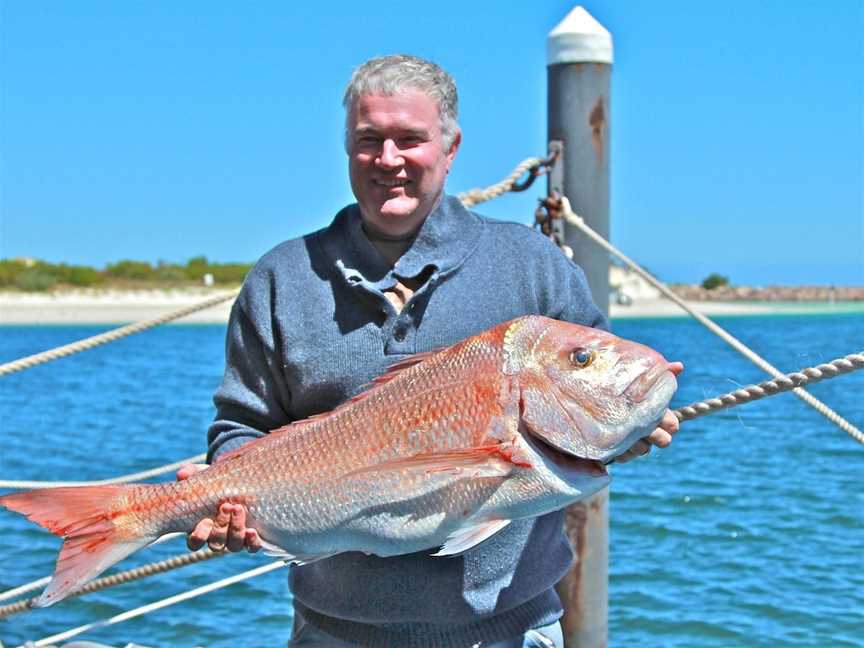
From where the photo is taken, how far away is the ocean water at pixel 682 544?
25.7 feet

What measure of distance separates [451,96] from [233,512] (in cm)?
123

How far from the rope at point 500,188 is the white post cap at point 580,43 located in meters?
0.40

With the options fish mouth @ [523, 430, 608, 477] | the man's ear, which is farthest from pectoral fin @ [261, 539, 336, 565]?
the man's ear

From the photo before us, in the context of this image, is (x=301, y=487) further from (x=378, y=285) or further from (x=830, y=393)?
(x=830, y=393)

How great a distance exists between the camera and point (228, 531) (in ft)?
8.84

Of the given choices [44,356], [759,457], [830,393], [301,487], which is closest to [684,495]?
[759,457]

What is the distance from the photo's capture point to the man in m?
2.88

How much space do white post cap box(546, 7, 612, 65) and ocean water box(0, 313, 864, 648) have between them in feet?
4.55

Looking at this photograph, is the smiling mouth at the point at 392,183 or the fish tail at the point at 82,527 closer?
Result: the fish tail at the point at 82,527

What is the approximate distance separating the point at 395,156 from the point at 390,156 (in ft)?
0.05

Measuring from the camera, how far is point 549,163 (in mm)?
4488

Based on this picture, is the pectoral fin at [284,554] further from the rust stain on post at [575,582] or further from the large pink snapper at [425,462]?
the rust stain on post at [575,582]

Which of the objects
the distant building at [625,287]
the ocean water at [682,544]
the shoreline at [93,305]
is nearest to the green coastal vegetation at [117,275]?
the shoreline at [93,305]

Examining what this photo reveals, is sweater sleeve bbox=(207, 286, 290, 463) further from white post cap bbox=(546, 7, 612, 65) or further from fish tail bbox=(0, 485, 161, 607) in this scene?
white post cap bbox=(546, 7, 612, 65)
